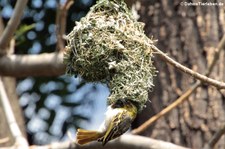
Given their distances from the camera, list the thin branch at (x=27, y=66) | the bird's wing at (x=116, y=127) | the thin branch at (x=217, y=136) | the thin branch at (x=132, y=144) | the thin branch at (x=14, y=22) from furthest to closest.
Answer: the thin branch at (x=27, y=66) → the thin branch at (x=14, y=22) → the thin branch at (x=132, y=144) → the thin branch at (x=217, y=136) → the bird's wing at (x=116, y=127)

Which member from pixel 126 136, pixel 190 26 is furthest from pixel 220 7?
pixel 126 136

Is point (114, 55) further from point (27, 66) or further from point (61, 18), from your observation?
point (27, 66)

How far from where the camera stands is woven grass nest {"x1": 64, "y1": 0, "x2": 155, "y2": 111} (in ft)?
6.31

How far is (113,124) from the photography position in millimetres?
1795

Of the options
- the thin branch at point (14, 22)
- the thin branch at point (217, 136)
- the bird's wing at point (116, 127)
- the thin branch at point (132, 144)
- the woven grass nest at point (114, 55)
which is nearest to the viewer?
the bird's wing at point (116, 127)

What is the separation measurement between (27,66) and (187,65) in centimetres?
76

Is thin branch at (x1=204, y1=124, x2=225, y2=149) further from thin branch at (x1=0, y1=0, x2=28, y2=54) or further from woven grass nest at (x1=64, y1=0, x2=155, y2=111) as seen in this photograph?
thin branch at (x1=0, y1=0, x2=28, y2=54)

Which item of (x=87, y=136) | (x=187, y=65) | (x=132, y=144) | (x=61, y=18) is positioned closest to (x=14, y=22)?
(x=61, y=18)

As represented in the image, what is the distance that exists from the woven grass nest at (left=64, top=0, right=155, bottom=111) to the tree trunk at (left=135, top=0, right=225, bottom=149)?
1203mm

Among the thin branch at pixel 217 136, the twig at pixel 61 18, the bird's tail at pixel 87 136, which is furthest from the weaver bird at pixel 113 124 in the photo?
the twig at pixel 61 18

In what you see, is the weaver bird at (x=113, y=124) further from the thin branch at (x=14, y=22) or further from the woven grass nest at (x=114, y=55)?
the thin branch at (x=14, y=22)

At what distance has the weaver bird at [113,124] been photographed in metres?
1.80

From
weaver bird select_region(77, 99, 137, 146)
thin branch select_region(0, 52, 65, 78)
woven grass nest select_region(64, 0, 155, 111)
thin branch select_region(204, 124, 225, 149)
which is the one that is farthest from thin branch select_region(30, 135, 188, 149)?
weaver bird select_region(77, 99, 137, 146)

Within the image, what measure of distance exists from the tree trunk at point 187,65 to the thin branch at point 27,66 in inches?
21.7
